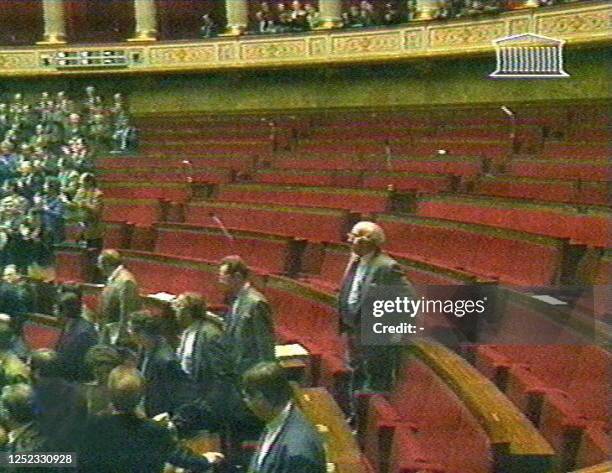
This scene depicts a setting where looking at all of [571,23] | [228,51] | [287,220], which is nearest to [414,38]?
[228,51]

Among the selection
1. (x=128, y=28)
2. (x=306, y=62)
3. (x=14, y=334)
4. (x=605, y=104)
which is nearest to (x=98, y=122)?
(x=306, y=62)

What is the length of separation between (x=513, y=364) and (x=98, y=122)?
3.32 metres

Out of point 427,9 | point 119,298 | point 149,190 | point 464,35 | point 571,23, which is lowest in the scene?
point 119,298

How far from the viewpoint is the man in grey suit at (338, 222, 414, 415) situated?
135 cm

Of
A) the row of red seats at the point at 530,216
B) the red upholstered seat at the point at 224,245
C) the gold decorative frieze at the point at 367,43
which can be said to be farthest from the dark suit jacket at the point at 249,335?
the gold decorative frieze at the point at 367,43

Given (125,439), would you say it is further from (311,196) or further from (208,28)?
(208,28)

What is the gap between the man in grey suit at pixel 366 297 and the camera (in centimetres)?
135

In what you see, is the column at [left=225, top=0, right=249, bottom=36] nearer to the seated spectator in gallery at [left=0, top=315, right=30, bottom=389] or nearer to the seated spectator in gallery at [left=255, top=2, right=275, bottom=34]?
the seated spectator in gallery at [left=255, top=2, right=275, bottom=34]

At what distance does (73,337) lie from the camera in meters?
1.58

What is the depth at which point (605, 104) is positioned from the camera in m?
2.89

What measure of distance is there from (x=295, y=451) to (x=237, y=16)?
465 cm

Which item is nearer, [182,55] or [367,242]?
[367,242]

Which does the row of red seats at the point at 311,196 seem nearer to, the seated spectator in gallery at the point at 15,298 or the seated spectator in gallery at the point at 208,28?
the seated spectator in gallery at the point at 15,298

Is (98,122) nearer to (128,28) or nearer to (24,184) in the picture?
(24,184)
